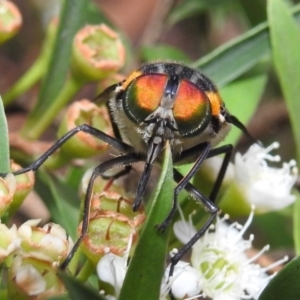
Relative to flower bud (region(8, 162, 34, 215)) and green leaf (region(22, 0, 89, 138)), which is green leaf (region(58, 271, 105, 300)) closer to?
flower bud (region(8, 162, 34, 215))

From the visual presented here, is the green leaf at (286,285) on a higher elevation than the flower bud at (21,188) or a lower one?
lower

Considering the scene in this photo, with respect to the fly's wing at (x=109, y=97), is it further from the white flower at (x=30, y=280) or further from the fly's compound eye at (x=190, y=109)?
the white flower at (x=30, y=280)

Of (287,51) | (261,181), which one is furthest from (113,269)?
(287,51)

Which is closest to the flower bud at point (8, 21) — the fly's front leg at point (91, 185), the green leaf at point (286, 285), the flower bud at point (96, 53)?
the flower bud at point (96, 53)

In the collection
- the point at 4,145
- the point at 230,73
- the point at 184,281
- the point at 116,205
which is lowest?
the point at 184,281

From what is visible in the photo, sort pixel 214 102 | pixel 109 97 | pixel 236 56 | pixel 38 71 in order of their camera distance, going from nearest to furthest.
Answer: pixel 214 102, pixel 109 97, pixel 236 56, pixel 38 71

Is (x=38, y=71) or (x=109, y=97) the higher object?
(x=38, y=71)

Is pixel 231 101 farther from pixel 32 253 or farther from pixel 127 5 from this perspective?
pixel 127 5

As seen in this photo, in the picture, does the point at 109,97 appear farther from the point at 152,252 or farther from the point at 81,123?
the point at 152,252
